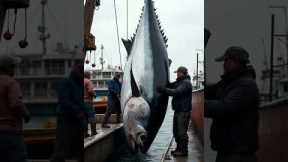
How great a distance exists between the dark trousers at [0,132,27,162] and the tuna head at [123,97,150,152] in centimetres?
118

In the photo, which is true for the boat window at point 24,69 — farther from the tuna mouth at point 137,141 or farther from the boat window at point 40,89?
the tuna mouth at point 137,141

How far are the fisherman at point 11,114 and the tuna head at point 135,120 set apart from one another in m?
1.16

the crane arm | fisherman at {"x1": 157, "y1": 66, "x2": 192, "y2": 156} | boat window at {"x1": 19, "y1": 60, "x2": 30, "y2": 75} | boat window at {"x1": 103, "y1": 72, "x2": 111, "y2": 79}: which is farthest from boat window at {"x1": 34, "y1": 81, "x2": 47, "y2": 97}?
boat window at {"x1": 103, "y1": 72, "x2": 111, "y2": 79}

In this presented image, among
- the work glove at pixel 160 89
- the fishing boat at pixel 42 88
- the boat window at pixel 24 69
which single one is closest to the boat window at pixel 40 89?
the fishing boat at pixel 42 88

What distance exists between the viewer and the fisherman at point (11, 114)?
3561 millimetres

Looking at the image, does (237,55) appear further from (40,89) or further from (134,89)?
(134,89)

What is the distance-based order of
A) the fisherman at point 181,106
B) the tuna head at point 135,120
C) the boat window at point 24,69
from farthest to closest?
the fisherman at point 181,106 → the tuna head at point 135,120 → the boat window at point 24,69

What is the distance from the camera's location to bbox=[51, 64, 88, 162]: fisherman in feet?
11.7

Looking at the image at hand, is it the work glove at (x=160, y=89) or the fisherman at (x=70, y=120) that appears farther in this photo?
the work glove at (x=160, y=89)

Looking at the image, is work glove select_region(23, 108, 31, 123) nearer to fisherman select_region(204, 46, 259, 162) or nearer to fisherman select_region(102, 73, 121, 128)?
fisherman select_region(204, 46, 259, 162)

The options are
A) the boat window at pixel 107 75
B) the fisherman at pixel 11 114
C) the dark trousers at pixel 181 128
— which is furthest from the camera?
the boat window at pixel 107 75

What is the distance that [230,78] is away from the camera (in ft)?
9.77

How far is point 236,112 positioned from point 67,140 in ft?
4.16

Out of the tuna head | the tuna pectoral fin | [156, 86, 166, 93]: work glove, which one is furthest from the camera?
the tuna pectoral fin
